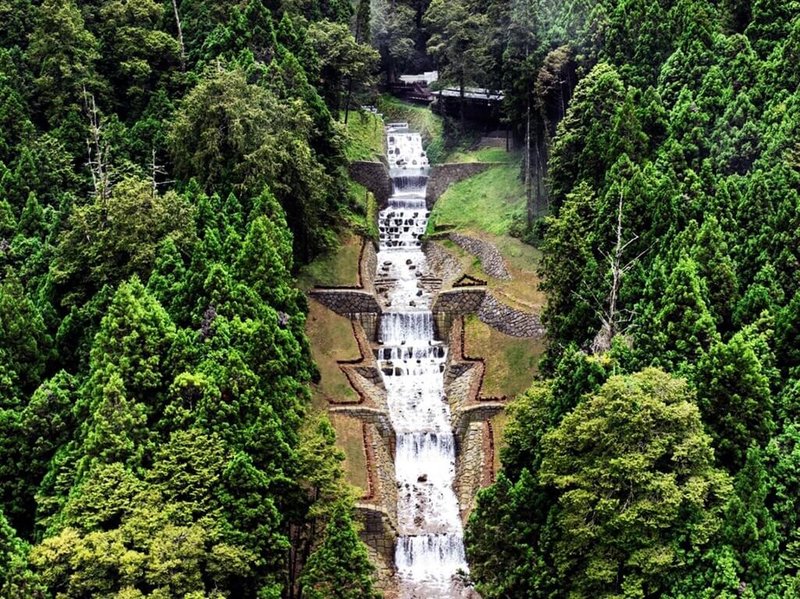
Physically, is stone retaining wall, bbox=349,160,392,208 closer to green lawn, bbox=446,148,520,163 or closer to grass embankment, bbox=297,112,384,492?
Answer: grass embankment, bbox=297,112,384,492

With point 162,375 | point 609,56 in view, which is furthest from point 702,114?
point 162,375

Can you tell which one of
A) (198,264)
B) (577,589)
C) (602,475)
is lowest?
(577,589)

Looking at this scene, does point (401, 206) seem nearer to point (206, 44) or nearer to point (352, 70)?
point (352, 70)

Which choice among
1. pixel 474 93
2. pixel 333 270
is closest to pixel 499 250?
pixel 333 270

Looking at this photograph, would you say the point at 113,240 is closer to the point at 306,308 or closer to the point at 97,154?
the point at 97,154

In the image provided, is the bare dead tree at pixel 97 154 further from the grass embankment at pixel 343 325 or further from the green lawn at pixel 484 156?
the green lawn at pixel 484 156

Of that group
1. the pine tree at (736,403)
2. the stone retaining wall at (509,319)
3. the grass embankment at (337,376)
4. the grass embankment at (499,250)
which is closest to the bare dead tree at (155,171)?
the grass embankment at (337,376)
